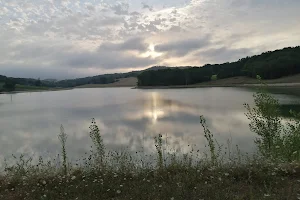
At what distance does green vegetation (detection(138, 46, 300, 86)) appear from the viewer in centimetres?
8856

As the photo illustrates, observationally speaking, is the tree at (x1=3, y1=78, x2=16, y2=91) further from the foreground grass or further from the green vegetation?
the foreground grass

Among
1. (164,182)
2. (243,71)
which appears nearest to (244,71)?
(243,71)

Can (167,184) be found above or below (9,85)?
below

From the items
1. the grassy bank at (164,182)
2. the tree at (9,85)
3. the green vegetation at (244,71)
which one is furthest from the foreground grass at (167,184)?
the tree at (9,85)

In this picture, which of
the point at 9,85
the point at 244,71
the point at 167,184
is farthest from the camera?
the point at 9,85

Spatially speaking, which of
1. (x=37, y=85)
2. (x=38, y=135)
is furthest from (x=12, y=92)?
(x=38, y=135)

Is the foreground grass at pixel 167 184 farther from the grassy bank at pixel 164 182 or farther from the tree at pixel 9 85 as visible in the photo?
the tree at pixel 9 85

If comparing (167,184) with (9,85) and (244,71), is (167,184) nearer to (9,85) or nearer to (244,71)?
(244,71)

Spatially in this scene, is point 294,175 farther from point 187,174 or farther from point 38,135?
point 38,135

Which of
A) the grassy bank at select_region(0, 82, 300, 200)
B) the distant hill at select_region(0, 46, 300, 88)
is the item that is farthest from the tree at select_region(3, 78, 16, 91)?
the grassy bank at select_region(0, 82, 300, 200)

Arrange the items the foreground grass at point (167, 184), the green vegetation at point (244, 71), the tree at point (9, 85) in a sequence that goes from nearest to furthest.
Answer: the foreground grass at point (167, 184), the green vegetation at point (244, 71), the tree at point (9, 85)

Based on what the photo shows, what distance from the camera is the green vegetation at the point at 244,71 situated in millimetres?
88562

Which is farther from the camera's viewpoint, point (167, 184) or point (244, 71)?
point (244, 71)

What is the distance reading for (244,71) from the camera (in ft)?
343
